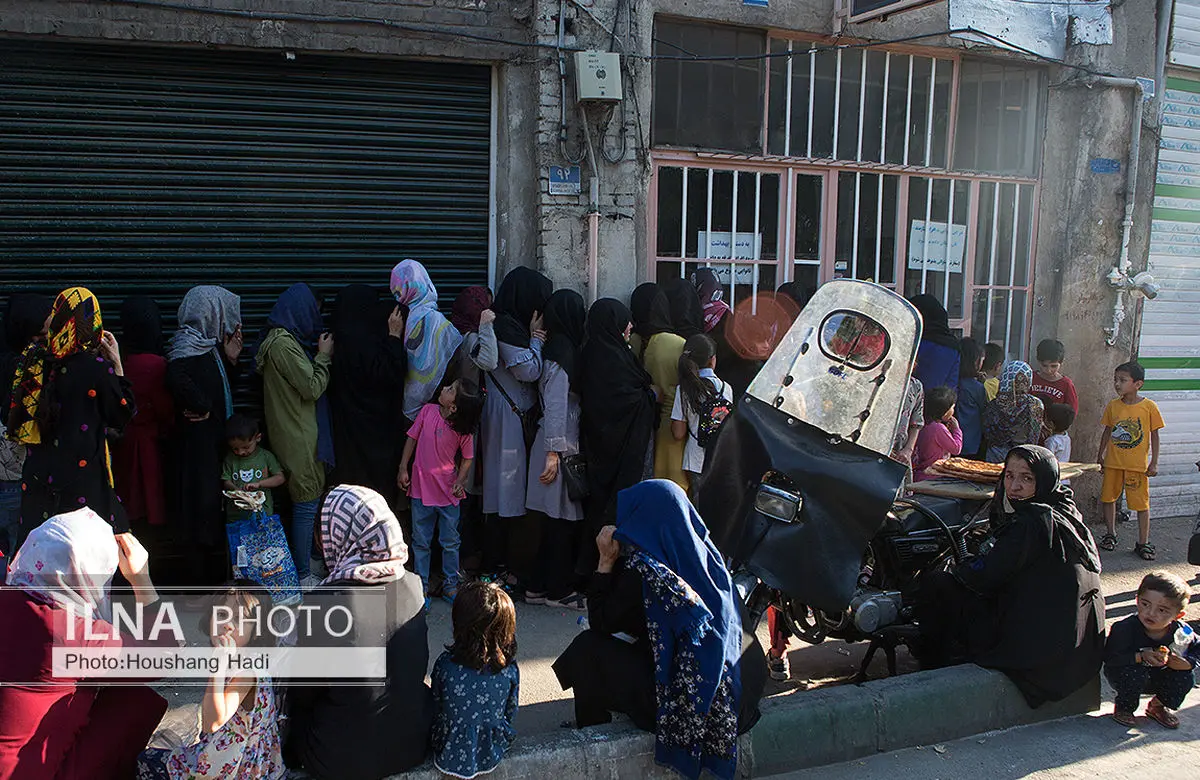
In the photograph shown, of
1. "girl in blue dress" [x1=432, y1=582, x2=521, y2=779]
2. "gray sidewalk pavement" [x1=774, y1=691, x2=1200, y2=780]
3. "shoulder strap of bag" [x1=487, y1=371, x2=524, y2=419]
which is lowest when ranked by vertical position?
"gray sidewalk pavement" [x1=774, y1=691, x2=1200, y2=780]

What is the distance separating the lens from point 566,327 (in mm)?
5484

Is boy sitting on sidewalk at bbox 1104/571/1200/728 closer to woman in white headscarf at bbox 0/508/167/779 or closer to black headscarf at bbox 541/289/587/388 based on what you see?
black headscarf at bbox 541/289/587/388

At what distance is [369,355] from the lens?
17.4 ft

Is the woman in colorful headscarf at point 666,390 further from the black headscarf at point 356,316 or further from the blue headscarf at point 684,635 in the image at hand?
the blue headscarf at point 684,635

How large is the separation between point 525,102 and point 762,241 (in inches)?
83.5

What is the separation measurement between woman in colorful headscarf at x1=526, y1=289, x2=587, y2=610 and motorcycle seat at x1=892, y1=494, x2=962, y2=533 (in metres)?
1.89

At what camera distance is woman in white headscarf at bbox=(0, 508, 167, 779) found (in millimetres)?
2623

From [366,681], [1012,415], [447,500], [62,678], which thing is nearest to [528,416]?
[447,500]

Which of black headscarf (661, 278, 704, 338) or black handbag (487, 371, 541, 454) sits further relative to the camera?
black headscarf (661, 278, 704, 338)

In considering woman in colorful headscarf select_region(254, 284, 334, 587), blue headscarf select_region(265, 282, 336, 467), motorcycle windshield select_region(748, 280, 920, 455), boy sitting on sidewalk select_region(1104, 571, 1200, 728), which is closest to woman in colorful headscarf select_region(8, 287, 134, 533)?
woman in colorful headscarf select_region(254, 284, 334, 587)

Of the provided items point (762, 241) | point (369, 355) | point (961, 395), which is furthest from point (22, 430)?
point (961, 395)

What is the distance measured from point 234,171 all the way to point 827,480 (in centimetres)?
413

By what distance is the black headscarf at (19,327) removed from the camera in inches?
182

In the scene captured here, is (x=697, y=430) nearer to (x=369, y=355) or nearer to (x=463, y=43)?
(x=369, y=355)
